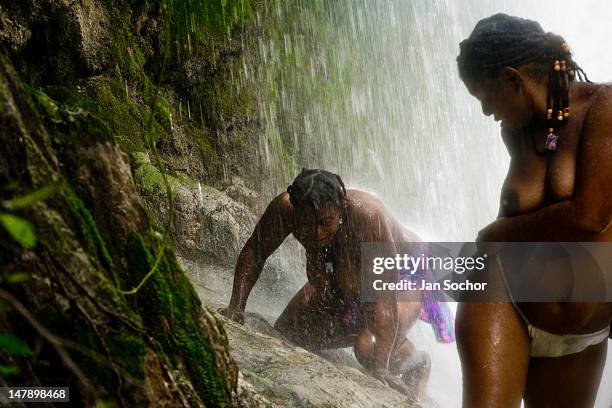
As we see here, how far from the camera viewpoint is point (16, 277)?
1.31m

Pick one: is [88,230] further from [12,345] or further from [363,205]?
[363,205]

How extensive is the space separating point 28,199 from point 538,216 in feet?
4.57

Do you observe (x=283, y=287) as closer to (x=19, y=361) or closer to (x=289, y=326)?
(x=289, y=326)

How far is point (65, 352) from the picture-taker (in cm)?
134

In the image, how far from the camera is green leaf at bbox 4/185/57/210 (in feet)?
4.30

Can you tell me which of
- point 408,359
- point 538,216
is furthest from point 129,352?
point 408,359

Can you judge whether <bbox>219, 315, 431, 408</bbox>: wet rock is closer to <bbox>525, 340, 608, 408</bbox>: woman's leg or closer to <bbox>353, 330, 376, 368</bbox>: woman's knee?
<bbox>353, 330, 376, 368</bbox>: woman's knee

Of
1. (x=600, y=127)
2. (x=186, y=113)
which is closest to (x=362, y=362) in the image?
(x=600, y=127)

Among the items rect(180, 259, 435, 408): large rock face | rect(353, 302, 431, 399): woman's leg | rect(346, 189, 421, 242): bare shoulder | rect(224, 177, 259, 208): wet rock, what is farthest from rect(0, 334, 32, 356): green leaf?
rect(224, 177, 259, 208): wet rock

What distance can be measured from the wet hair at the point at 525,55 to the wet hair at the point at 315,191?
1.92 m

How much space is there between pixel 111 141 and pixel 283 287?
4548 mm

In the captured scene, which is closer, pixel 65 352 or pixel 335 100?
pixel 65 352

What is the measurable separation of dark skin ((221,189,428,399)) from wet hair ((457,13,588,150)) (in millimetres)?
2017

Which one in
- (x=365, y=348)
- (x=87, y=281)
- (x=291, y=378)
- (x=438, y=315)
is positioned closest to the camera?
(x=87, y=281)
